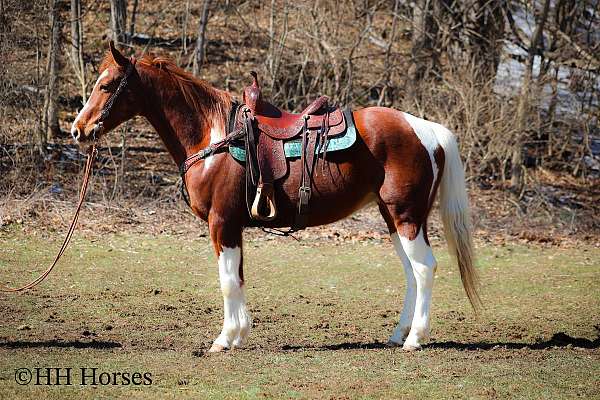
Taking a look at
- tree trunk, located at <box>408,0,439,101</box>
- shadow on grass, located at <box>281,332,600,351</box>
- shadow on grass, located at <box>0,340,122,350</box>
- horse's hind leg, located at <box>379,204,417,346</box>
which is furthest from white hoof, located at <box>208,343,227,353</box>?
tree trunk, located at <box>408,0,439,101</box>

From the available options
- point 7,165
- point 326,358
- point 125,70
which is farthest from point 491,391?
point 7,165

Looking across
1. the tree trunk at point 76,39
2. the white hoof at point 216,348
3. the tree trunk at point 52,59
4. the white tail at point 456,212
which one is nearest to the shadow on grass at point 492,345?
the white tail at point 456,212

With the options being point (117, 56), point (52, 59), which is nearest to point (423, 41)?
point (52, 59)

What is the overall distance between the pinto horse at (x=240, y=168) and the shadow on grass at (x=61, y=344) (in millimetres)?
876

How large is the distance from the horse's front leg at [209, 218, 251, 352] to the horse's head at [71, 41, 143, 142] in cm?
114

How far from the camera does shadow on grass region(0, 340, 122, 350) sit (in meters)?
6.77

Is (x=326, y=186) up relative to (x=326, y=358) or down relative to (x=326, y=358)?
up

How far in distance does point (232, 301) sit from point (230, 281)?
6.5 inches

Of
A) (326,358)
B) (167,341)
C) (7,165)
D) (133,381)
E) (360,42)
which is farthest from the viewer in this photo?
(360,42)

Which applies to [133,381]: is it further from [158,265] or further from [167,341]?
[158,265]

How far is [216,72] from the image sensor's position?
18734 millimetres

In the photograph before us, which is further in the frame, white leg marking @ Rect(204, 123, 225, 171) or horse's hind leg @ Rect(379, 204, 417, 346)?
horse's hind leg @ Rect(379, 204, 417, 346)

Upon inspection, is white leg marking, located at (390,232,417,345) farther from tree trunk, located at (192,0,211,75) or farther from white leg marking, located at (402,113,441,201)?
tree trunk, located at (192,0,211,75)

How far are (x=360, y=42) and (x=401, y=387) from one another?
457 inches
